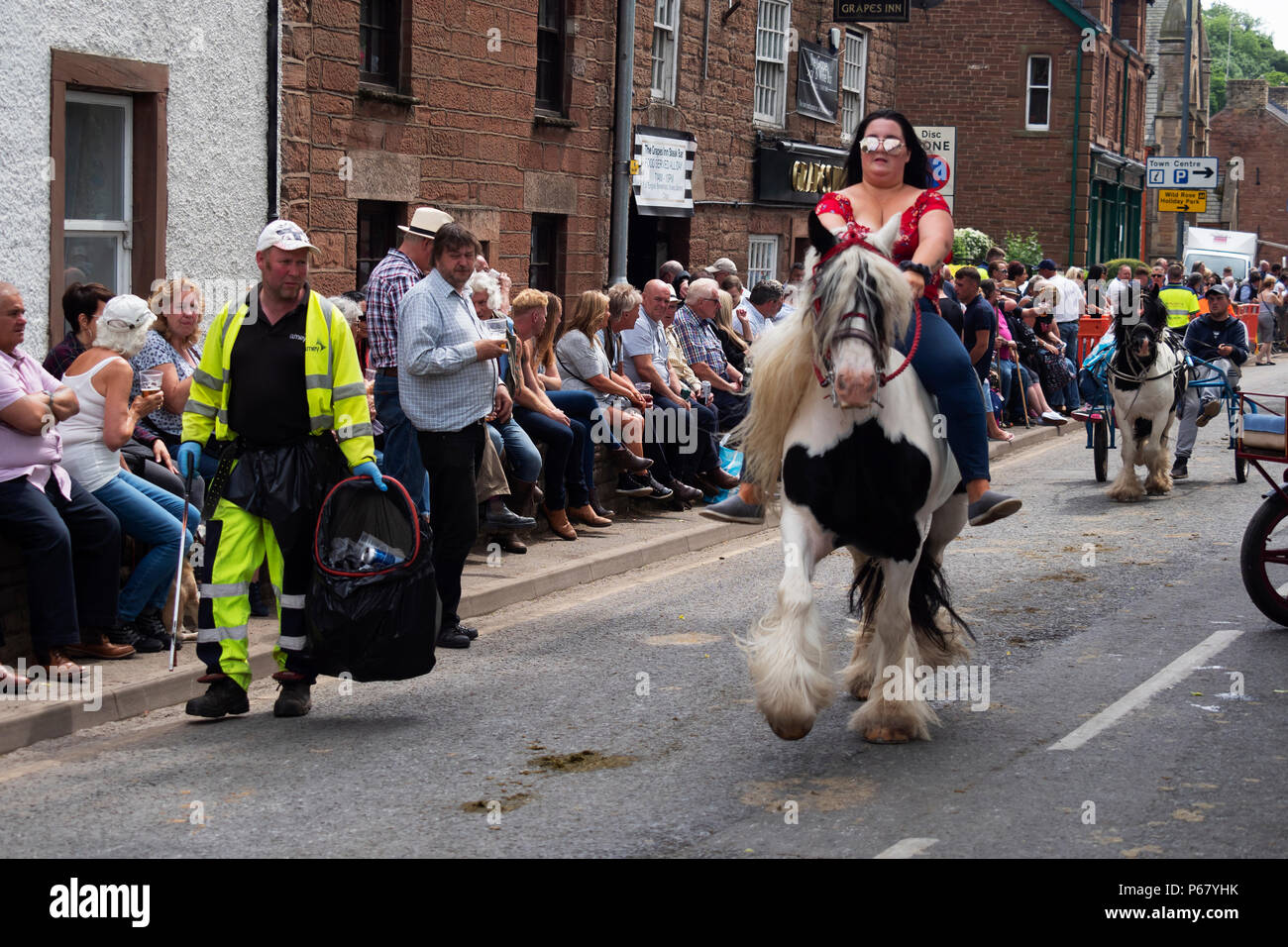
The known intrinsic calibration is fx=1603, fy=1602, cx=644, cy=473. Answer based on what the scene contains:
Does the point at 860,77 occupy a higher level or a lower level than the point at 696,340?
higher

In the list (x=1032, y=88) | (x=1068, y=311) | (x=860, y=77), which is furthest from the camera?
(x=1032, y=88)

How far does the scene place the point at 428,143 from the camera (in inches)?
671

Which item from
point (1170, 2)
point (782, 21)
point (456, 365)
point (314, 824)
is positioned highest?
point (1170, 2)

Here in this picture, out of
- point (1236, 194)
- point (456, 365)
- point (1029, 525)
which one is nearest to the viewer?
point (456, 365)

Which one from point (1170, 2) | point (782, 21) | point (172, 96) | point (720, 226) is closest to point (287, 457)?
point (172, 96)

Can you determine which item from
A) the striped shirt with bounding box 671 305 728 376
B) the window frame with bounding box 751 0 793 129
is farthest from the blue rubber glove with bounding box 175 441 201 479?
the window frame with bounding box 751 0 793 129

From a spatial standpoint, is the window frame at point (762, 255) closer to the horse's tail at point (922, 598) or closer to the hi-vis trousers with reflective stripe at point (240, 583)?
the horse's tail at point (922, 598)

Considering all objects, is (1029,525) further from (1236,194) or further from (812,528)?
(1236,194)

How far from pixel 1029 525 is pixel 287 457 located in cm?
773

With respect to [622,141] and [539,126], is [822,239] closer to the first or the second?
[539,126]

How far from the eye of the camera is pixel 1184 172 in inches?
1321

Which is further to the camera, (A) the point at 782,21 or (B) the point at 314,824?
(A) the point at 782,21

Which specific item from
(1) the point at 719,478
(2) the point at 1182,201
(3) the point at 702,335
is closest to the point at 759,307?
(3) the point at 702,335

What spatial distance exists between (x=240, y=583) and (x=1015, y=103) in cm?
3564
